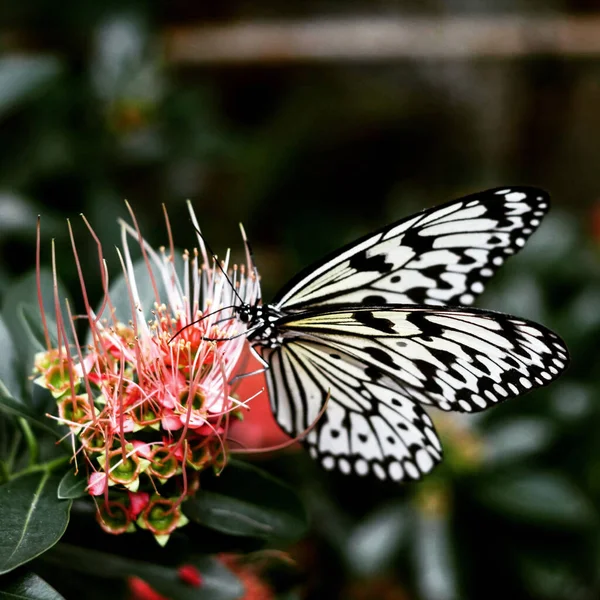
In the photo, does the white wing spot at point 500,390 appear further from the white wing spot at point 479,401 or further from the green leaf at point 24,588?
the green leaf at point 24,588

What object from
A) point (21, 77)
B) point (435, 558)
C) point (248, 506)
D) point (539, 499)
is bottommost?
point (435, 558)

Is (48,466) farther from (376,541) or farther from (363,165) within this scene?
(363,165)

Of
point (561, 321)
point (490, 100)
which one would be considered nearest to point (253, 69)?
point (490, 100)

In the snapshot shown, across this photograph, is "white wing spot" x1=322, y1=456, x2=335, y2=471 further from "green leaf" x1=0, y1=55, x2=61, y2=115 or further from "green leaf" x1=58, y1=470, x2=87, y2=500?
"green leaf" x1=0, y1=55, x2=61, y2=115

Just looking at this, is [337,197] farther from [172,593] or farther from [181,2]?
[172,593]

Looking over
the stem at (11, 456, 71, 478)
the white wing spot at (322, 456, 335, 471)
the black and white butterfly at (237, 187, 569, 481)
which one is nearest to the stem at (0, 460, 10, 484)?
the stem at (11, 456, 71, 478)

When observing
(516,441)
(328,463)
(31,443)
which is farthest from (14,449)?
(516,441)
